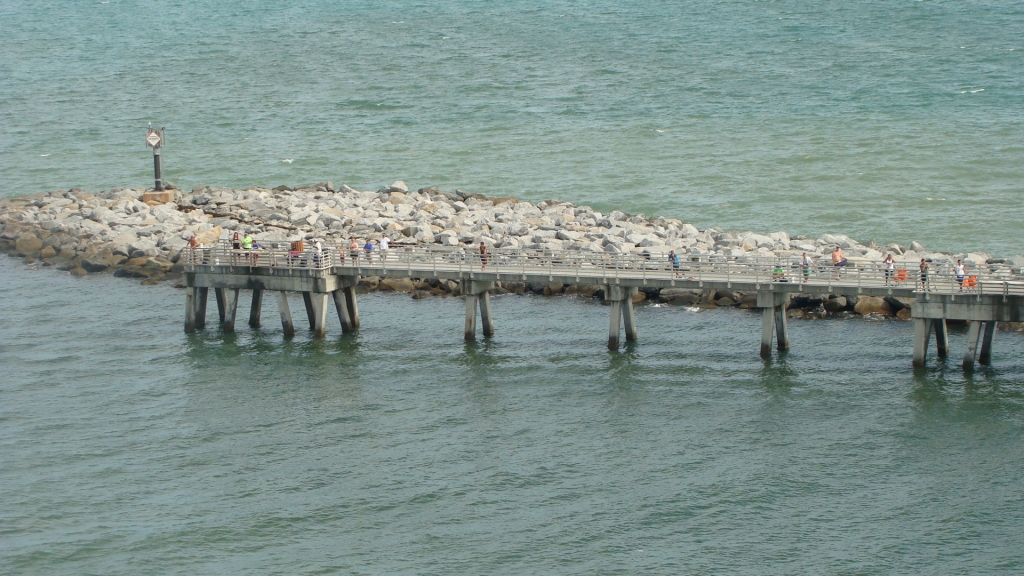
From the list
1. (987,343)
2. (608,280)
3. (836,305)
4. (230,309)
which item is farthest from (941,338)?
(230,309)

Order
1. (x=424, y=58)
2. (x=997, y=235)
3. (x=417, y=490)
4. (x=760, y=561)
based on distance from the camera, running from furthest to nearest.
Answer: (x=424, y=58) → (x=997, y=235) → (x=417, y=490) → (x=760, y=561)

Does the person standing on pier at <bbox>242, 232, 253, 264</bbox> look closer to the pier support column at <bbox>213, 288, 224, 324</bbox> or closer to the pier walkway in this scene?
the pier walkway

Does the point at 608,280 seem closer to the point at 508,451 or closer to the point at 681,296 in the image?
the point at 681,296

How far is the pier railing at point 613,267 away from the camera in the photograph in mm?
A: 53188

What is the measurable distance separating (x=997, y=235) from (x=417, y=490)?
49574 millimetres

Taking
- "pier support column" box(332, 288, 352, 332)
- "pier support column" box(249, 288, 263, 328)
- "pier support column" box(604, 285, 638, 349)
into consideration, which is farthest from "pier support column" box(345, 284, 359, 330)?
"pier support column" box(604, 285, 638, 349)

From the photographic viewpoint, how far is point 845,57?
429 ft

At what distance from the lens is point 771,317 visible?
2202 inches

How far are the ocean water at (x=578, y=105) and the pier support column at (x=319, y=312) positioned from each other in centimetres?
3129

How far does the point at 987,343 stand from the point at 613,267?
15600 mm

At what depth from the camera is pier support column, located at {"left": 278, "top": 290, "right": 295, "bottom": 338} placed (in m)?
60.8

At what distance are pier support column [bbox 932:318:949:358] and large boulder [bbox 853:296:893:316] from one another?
20.2ft

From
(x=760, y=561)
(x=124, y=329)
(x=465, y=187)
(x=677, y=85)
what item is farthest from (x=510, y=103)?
(x=760, y=561)

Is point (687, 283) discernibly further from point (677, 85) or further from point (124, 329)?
point (677, 85)
